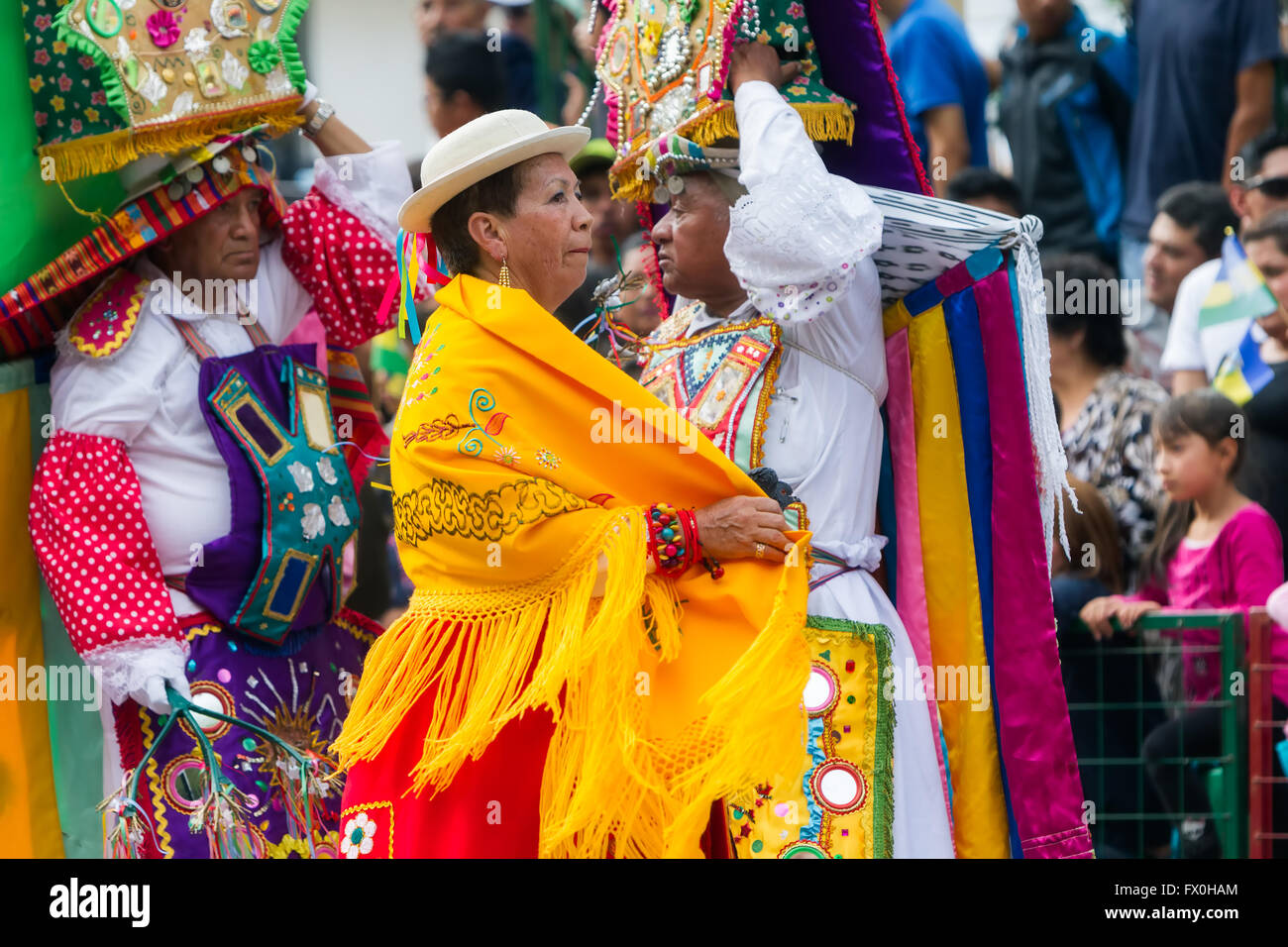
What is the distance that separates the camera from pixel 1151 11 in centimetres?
667

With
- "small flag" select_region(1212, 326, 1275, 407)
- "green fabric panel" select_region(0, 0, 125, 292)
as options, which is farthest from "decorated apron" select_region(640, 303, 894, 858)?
"small flag" select_region(1212, 326, 1275, 407)

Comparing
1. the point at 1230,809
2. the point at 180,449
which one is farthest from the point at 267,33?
the point at 1230,809

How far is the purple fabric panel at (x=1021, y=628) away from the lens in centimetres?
392

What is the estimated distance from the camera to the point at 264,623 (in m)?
4.41

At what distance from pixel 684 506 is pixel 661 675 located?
347mm

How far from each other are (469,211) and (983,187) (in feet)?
10.3

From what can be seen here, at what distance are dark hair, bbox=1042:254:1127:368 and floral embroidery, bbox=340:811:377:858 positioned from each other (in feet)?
10.6

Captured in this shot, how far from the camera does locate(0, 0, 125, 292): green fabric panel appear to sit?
14.5 feet

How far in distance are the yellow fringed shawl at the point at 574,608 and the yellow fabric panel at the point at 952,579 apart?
2.69 ft

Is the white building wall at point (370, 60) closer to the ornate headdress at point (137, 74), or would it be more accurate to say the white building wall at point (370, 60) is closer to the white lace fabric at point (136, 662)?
the ornate headdress at point (137, 74)

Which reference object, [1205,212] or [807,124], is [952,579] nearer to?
[807,124]

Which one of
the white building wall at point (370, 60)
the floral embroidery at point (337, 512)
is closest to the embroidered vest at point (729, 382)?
the floral embroidery at point (337, 512)

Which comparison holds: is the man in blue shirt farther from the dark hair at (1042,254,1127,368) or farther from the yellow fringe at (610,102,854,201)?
the yellow fringe at (610,102,854,201)
